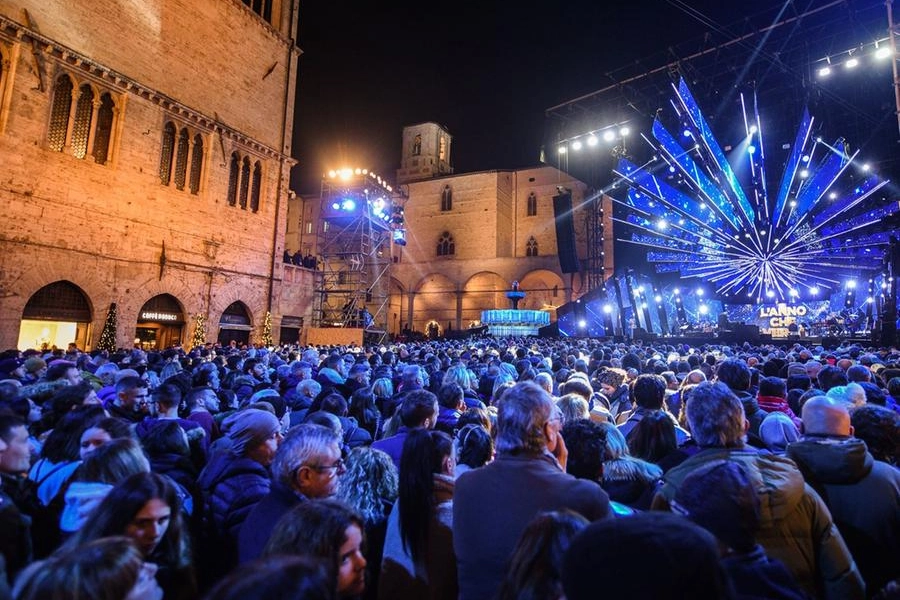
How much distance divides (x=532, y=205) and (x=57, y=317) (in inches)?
1151

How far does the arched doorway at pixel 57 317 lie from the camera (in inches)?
583

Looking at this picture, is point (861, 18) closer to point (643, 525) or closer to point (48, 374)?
point (643, 525)

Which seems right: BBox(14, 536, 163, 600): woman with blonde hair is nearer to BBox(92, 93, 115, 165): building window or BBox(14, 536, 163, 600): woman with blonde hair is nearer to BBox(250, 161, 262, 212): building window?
BBox(92, 93, 115, 165): building window

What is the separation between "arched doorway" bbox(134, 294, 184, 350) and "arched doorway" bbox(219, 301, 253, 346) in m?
1.69

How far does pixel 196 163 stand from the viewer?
19594 millimetres

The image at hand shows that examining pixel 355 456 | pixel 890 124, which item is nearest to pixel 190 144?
pixel 355 456

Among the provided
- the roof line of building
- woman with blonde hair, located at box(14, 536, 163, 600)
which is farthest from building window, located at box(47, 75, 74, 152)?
woman with blonde hair, located at box(14, 536, 163, 600)

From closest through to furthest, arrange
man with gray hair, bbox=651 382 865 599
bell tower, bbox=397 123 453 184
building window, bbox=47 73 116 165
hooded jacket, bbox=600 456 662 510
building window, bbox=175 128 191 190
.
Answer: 1. man with gray hair, bbox=651 382 865 599
2. hooded jacket, bbox=600 456 662 510
3. building window, bbox=47 73 116 165
4. building window, bbox=175 128 191 190
5. bell tower, bbox=397 123 453 184

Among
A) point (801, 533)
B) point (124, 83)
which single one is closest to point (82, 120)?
point (124, 83)

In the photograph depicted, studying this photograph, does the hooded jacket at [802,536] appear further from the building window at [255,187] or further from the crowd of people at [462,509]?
the building window at [255,187]

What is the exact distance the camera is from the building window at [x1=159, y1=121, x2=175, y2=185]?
1836 cm

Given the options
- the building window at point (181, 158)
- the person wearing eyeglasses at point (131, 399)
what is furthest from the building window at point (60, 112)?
the person wearing eyeglasses at point (131, 399)

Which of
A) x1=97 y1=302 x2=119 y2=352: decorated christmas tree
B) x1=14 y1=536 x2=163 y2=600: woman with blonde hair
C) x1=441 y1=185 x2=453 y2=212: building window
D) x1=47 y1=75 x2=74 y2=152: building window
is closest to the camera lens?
x1=14 y1=536 x2=163 y2=600: woman with blonde hair

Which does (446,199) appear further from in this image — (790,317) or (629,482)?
(629,482)
